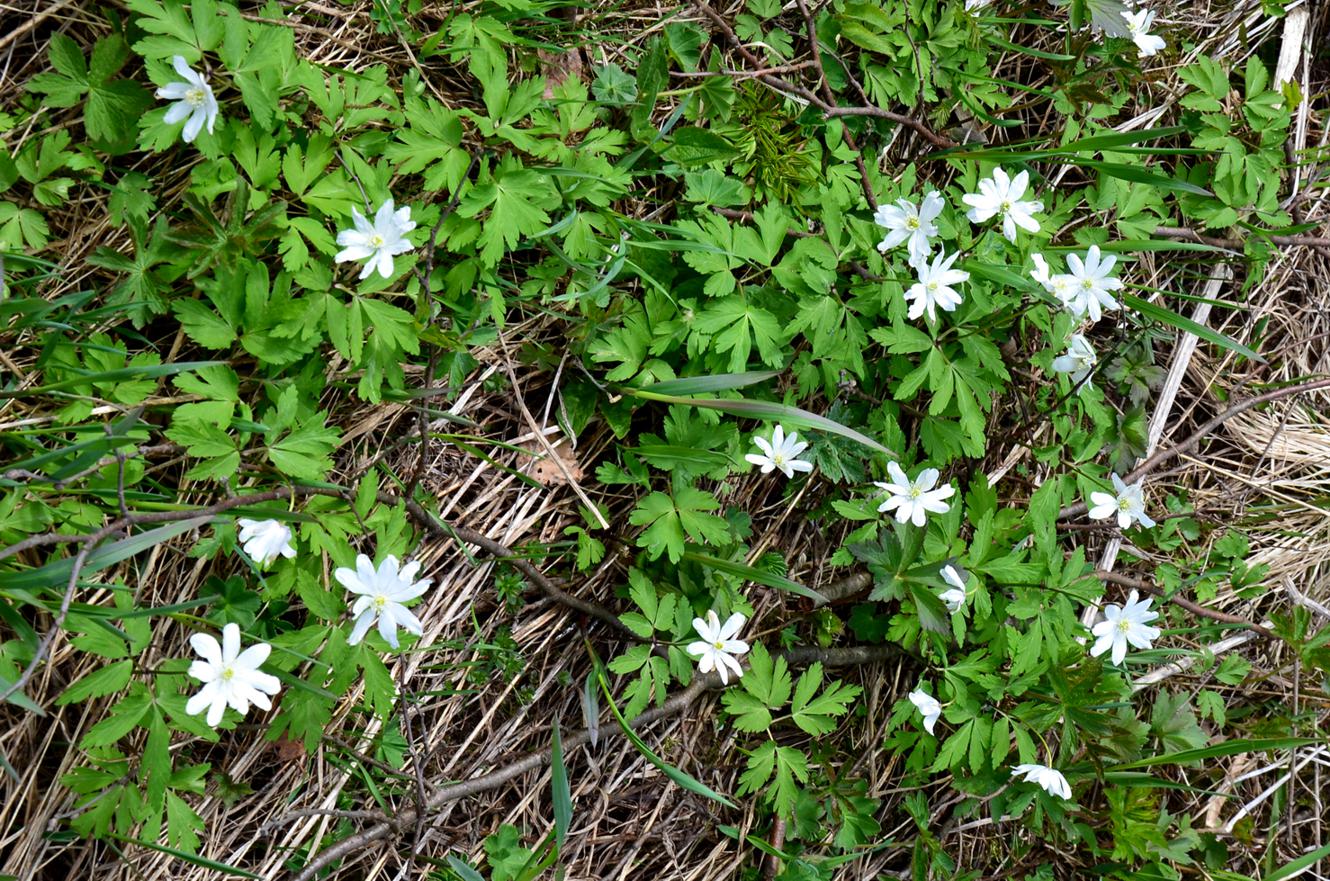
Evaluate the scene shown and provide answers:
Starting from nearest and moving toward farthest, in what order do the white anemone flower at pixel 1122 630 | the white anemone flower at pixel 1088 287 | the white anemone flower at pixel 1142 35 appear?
the white anemone flower at pixel 1088 287 → the white anemone flower at pixel 1122 630 → the white anemone flower at pixel 1142 35

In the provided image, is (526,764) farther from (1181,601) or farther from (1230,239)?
(1230,239)

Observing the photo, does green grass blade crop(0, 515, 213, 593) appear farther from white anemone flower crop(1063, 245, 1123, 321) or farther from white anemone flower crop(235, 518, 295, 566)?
white anemone flower crop(1063, 245, 1123, 321)

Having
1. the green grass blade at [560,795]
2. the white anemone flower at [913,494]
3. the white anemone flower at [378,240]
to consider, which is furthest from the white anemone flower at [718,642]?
the white anemone flower at [378,240]

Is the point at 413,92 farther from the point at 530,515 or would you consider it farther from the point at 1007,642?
the point at 1007,642

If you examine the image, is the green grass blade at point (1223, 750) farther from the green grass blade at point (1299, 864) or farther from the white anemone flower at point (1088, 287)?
the white anemone flower at point (1088, 287)

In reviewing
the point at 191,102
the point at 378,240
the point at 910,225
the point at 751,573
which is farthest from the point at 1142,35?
the point at 191,102

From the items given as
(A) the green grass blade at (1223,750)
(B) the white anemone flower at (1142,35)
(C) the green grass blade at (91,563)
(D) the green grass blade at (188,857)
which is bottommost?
(A) the green grass blade at (1223,750)
